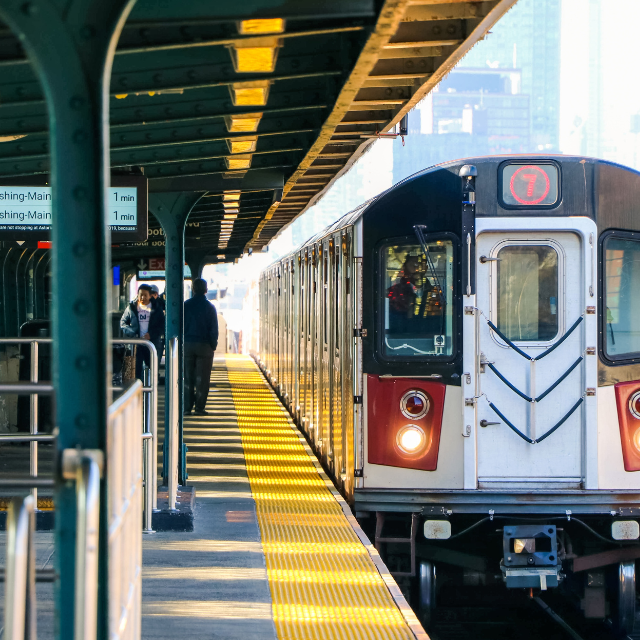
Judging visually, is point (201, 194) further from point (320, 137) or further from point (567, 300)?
point (567, 300)

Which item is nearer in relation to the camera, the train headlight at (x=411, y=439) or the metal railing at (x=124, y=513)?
the metal railing at (x=124, y=513)

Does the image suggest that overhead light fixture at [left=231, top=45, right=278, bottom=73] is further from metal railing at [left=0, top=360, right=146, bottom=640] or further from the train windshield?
the train windshield

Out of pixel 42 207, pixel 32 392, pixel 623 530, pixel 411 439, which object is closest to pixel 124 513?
pixel 32 392

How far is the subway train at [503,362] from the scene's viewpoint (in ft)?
20.4

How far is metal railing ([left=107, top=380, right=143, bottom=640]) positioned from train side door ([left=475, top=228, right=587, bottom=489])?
10.5 ft

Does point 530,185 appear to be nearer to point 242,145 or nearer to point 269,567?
point 242,145

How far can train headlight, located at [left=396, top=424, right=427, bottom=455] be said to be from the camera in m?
6.29

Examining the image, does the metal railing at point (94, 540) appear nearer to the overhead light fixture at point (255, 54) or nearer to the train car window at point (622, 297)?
the overhead light fixture at point (255, 54)

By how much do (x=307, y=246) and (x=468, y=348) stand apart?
4.83 metres

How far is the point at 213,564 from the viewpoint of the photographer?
18.3 ft

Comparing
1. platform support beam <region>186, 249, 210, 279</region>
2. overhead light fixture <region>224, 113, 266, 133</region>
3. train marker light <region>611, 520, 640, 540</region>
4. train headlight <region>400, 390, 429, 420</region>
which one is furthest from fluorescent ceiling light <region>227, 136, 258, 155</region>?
platform support beam <region>186, 249, 210, 279</region>

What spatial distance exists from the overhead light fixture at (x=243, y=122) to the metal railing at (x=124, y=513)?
2173 millimetres

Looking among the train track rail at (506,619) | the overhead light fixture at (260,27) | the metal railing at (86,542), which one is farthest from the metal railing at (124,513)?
the train track rail at (506,619)

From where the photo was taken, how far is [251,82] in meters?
4.58
